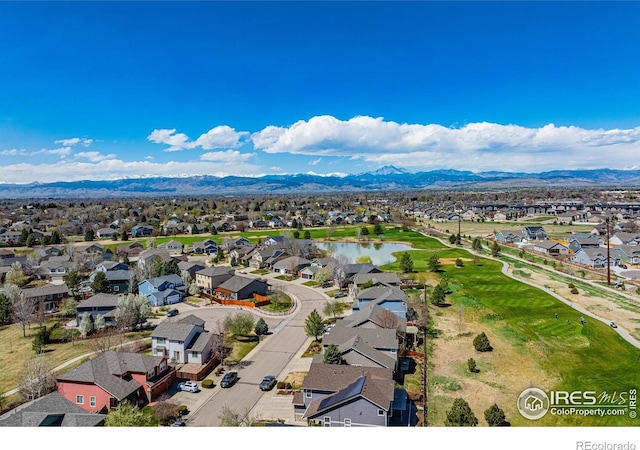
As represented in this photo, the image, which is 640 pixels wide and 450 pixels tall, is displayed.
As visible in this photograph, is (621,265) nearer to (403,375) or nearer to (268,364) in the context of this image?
(403,375)

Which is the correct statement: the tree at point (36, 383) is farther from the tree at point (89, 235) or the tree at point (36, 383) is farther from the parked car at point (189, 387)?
the tree at point (89, 235)

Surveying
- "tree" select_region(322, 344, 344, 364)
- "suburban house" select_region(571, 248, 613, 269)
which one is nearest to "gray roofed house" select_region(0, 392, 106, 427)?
"tree" select_region(322, 344, 344, 364)

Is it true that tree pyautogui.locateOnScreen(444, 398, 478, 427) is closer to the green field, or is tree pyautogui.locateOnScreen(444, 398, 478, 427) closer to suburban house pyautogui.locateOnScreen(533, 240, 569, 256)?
the green field

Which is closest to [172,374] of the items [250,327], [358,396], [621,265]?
[250,327]

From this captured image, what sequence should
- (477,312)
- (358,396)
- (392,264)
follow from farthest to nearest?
(392,264) → (477,312) → (358,396)

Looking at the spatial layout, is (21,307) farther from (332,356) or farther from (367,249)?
(367,249)

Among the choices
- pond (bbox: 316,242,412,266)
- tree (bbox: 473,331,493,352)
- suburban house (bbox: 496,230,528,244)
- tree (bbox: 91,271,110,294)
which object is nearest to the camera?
tree (bbox: 473,331,493,352)

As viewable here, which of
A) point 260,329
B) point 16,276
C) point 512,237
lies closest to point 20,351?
point 260,329
